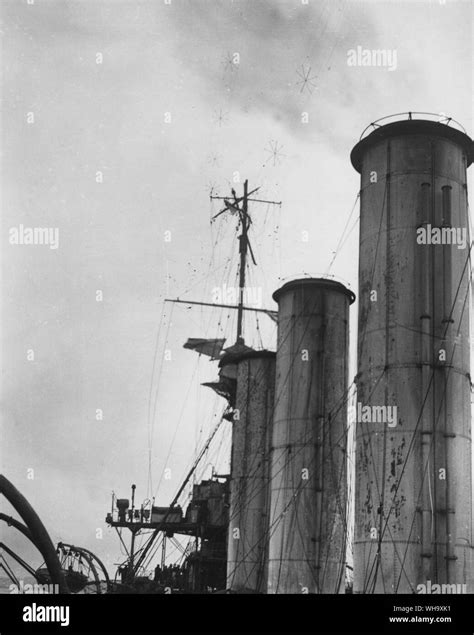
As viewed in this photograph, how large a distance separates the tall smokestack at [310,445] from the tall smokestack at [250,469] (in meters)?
6.29

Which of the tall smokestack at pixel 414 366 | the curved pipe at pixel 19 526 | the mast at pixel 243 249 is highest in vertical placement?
the mast at pixel 243 249

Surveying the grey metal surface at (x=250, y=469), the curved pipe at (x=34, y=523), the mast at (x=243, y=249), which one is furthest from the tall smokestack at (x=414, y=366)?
the mast at (x=243, y=249)

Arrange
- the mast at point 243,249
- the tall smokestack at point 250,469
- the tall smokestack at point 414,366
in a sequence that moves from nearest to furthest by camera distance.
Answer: the tall smokestack at point 414,366 → the tall smokestack at point 250,469 → the mast at point 243,249

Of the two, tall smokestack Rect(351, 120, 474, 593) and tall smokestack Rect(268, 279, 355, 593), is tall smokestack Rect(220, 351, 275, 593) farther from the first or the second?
tall smokestack Rect(351, 120, 474, 593)

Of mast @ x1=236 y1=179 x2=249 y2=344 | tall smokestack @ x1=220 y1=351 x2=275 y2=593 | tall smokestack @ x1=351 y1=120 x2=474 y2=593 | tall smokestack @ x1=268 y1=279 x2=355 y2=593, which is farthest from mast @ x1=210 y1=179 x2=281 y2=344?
tall smokestack @ x1=351 y1=120 x2=474 y2=593

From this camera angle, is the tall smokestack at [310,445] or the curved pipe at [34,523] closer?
the curved pipe at [34,523]

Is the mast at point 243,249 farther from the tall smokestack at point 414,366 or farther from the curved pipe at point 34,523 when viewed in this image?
the curved pipe at point 34,523

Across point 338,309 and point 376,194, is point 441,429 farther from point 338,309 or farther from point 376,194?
point 338,309

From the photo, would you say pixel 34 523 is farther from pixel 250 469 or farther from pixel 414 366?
pixel 250 469

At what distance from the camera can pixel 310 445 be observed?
3172 centimetres

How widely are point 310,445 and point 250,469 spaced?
350 inches

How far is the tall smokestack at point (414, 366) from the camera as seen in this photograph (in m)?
19.8
